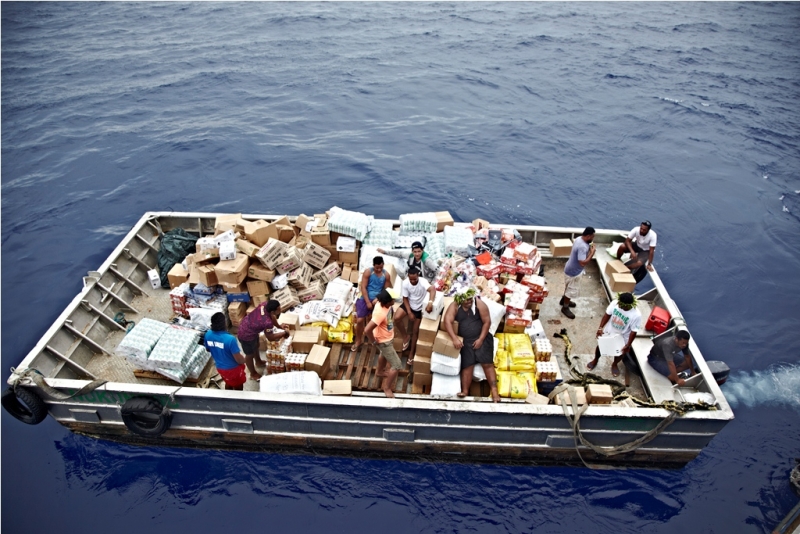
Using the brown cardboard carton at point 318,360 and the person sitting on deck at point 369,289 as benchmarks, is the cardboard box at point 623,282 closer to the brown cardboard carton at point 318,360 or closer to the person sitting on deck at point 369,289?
the person sitting on deck at point 369,289

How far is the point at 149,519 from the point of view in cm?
760

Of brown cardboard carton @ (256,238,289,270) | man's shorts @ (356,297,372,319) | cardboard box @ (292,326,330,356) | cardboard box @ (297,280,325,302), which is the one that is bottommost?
cardboard box @ (292,326,330,356)

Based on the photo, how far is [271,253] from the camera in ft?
28.9

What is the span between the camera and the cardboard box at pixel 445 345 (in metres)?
7.45

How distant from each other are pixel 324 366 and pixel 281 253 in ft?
7.51

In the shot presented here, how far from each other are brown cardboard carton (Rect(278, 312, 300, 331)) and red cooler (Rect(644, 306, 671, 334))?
5.96 meters

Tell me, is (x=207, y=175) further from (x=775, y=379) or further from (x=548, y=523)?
(x=775, y=379)

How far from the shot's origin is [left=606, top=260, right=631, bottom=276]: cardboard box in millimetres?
9365

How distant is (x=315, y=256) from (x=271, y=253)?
0.92 meters

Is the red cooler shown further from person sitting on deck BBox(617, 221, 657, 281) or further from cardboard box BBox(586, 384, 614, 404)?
cardboard box BBox(586, 384, 614, 404)

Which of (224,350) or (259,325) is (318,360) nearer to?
(259,325)

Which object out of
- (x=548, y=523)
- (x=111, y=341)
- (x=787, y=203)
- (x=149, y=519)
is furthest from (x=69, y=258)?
(x=787, y=203)

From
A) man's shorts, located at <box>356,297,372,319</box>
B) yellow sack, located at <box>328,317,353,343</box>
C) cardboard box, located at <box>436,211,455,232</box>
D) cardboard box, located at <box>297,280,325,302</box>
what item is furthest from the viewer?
cardboard box, located at <box>436,211,455,232</box>

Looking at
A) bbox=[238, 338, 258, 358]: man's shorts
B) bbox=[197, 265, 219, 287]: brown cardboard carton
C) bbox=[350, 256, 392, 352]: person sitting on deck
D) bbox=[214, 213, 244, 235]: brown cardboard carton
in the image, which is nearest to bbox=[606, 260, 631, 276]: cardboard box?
bbox=[350, 256, 392, 352]: person sitting on deck
